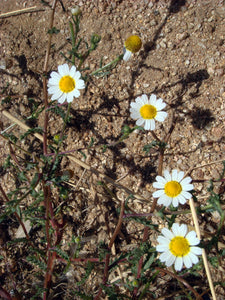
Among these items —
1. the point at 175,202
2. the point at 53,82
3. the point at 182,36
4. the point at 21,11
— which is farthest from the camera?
the point at 21,11

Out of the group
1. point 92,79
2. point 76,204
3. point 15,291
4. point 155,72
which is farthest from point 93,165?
point 15,291

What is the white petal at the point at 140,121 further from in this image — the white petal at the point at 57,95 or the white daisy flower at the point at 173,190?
the white petal at the point at 57,95

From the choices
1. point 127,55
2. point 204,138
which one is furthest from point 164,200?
point 127,55

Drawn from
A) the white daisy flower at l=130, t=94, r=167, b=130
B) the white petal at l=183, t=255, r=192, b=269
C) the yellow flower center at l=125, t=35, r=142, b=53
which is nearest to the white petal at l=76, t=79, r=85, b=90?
the white daisy flower at l=130, t=94, r=167, b=130

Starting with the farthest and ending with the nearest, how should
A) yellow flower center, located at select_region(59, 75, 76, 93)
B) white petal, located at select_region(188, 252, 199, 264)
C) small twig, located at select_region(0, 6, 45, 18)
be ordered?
small twig, located at select_region(0, 6, 45, 18), yellow flower center, located at select_region(59, 75, 76, 93), white petal, located at select_region(188, 252, 199, 264)

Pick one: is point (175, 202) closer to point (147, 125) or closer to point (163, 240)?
point (163, 240)

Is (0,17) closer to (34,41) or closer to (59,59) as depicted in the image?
(34,41)

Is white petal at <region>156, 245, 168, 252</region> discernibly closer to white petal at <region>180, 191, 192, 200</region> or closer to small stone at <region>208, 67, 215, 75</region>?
white petal at <region>180, 191, 192, 200</region>
